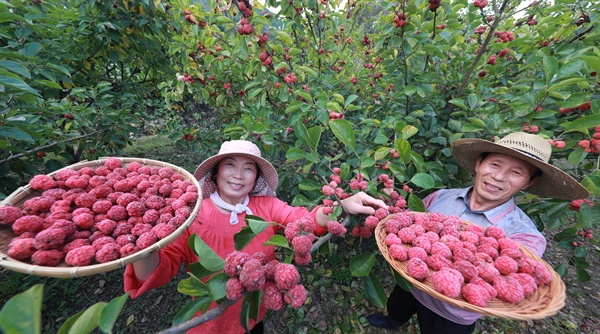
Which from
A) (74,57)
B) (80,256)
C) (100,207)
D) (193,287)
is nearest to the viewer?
(193,287)

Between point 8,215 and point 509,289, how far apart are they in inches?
68.9

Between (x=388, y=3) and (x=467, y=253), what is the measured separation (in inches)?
62.6

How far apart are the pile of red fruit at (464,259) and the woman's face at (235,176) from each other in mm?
734

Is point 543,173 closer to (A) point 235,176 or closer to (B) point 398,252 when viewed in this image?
(B) point 398,252

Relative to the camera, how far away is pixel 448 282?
78cm

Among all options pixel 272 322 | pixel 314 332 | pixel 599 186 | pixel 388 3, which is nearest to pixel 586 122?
pixel 599 186

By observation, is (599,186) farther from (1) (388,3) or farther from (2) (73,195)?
(2) (73,195)

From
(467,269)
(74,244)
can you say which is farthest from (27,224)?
(467,269)

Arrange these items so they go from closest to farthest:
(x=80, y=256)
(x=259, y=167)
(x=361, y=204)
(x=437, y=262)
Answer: (x=80, y=256), (x=437, y=262), (x=361, y=204), (x=259, y=167)

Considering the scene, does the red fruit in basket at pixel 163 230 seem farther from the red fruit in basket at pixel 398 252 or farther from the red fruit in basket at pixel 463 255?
the red fruit in basket at pixel 463 255

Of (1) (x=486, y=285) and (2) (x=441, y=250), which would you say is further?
(2) (x=441, y=250)

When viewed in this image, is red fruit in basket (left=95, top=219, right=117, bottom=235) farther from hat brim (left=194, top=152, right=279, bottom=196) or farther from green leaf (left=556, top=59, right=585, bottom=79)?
green leaf (left=556, top=59, right=585, bottom=79)

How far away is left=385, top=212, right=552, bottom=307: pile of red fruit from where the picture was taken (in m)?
0.78

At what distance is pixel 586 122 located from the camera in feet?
3.30
